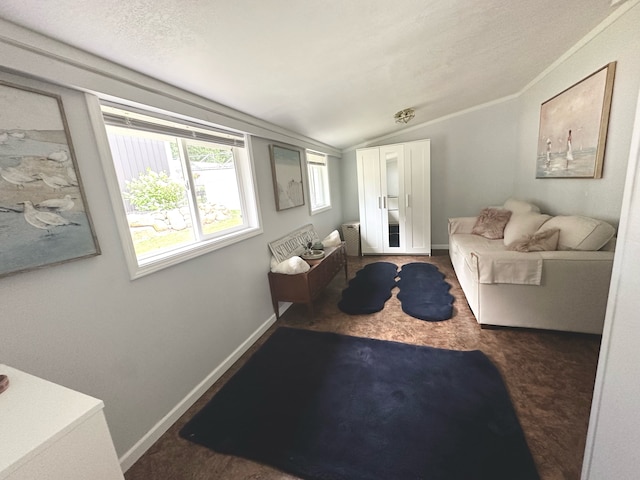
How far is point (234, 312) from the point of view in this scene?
84.7 inches

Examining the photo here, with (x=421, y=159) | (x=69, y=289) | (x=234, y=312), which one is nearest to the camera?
(x=69, y=289)

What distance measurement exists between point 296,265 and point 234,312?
70cm

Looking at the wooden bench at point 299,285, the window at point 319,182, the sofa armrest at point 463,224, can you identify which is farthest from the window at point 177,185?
the sofa armrest at point 463,224

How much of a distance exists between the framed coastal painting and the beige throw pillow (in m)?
2.90

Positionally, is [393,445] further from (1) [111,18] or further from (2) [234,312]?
(1) [111,18]

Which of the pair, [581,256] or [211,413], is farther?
[581,256]

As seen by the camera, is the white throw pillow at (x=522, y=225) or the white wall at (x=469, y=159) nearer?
the white throw pillow at (x=522, y=225)

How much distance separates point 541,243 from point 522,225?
2.53 feet

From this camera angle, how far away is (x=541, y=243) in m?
2.06

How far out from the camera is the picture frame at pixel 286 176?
2.74m

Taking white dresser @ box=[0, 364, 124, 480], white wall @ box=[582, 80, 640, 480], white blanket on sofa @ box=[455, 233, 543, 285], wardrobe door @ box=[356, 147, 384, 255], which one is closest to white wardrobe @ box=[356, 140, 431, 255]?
wardrobe door @ box=[356, 147, 384, 255]

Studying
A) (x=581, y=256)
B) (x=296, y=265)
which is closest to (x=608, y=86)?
(x=581, y=256)

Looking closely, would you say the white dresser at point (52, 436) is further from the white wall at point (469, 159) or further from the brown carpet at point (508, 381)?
the white wall at point (469, 159)

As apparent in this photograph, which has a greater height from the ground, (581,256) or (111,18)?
(111,18)
